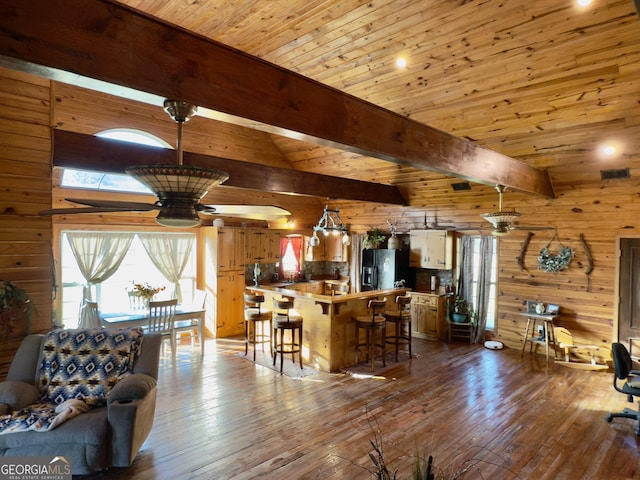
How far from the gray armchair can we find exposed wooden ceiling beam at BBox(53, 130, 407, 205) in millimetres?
1944

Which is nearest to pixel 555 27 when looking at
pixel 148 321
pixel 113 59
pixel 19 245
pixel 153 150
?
pixel 113 59

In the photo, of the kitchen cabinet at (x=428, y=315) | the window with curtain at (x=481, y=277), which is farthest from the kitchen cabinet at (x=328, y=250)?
the window with curtain at (x=481, y=277)

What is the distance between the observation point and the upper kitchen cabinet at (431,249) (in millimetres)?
7488

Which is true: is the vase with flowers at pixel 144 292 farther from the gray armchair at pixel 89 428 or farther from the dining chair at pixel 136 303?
the gray armchair at pixel 89 428

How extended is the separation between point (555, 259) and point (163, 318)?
6416mm

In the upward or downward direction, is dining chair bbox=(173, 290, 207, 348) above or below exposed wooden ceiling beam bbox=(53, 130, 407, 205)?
below

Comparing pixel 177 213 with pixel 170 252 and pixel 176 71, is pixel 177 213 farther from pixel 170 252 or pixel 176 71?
pixel 170 252

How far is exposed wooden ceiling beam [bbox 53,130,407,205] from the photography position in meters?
3.82

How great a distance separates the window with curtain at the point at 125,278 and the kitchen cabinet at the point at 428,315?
4521mm

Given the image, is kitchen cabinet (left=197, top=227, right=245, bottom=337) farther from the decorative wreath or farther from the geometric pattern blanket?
the decorative wreath

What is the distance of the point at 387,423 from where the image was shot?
398cm

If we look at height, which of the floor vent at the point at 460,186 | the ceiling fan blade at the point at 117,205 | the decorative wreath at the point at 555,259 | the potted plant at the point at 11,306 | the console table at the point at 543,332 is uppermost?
the floor vent at the point at 460,186

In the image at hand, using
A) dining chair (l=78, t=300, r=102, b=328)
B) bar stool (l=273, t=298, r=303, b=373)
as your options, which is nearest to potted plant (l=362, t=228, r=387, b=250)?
bar stool (l=273, t=298, r=303, b=373)

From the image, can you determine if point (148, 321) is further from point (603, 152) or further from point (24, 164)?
point (603, 152)
